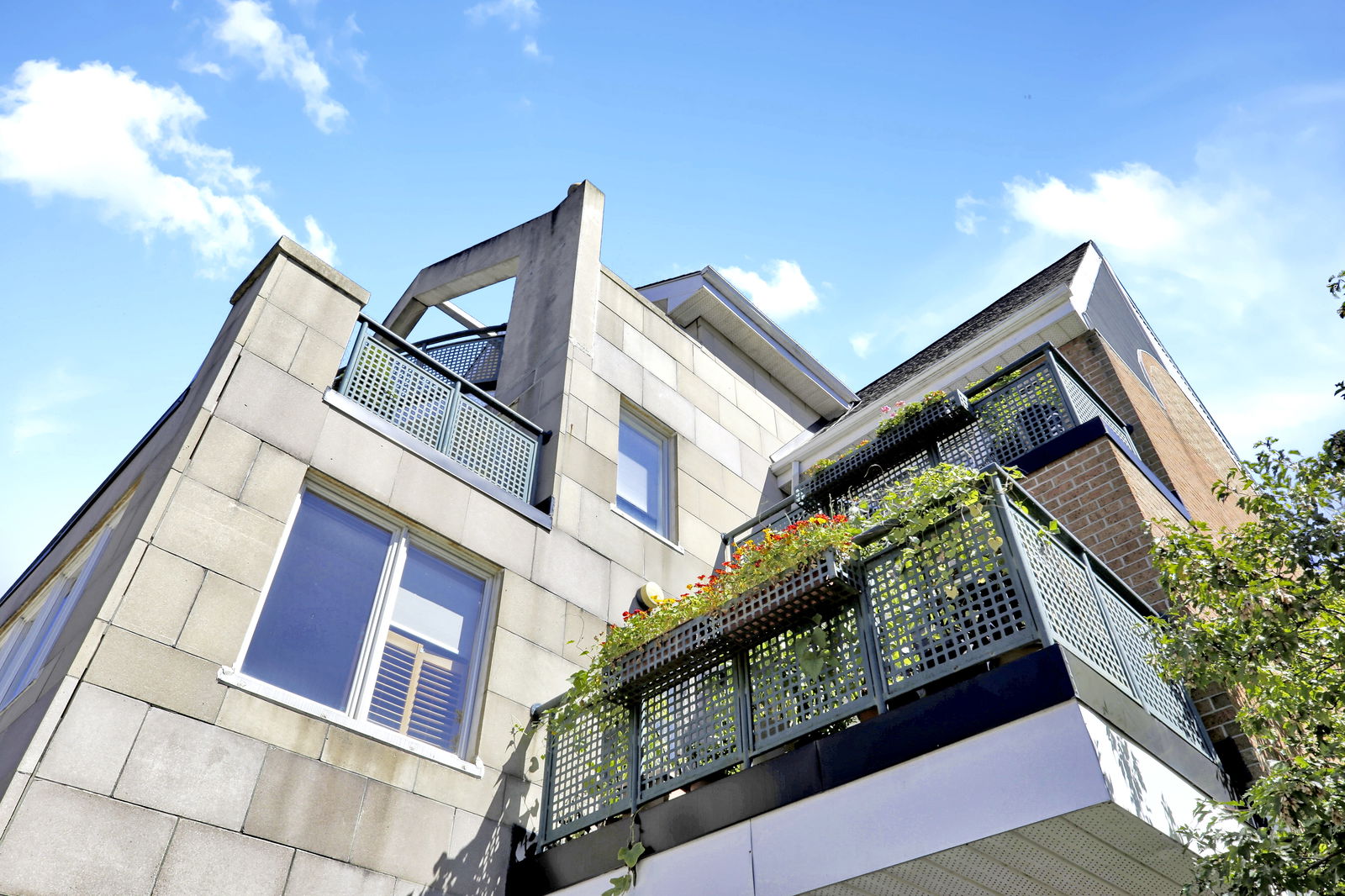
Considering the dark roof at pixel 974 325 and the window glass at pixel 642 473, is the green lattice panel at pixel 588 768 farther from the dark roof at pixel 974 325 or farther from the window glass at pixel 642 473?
the dark roof at pixel 974 325

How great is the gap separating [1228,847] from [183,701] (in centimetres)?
630

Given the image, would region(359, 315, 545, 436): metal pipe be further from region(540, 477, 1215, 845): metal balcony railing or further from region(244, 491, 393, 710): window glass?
region(540, 477, 1215, 845): metal balcony railing

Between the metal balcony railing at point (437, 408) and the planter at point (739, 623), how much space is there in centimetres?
326

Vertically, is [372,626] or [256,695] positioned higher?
[372,626]

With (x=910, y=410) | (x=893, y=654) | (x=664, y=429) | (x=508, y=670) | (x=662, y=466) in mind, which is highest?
(x=664, y=429)

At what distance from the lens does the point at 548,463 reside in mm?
10070

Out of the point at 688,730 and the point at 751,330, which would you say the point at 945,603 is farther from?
the point at 751,330

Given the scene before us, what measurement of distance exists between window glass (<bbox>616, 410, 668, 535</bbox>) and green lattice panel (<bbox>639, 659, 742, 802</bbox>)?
4.15 m

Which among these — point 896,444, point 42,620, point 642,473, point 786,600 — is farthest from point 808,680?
point 42,620

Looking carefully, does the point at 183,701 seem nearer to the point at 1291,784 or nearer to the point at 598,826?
the point at 598,826

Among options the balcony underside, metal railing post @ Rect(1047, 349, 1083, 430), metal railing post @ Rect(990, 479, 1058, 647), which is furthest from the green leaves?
metal railing post @ Rect(1047, 349, 1083, 430)

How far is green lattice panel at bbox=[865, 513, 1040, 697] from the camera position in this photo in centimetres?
517

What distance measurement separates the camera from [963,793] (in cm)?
469

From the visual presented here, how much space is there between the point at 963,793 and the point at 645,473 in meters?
7.45
